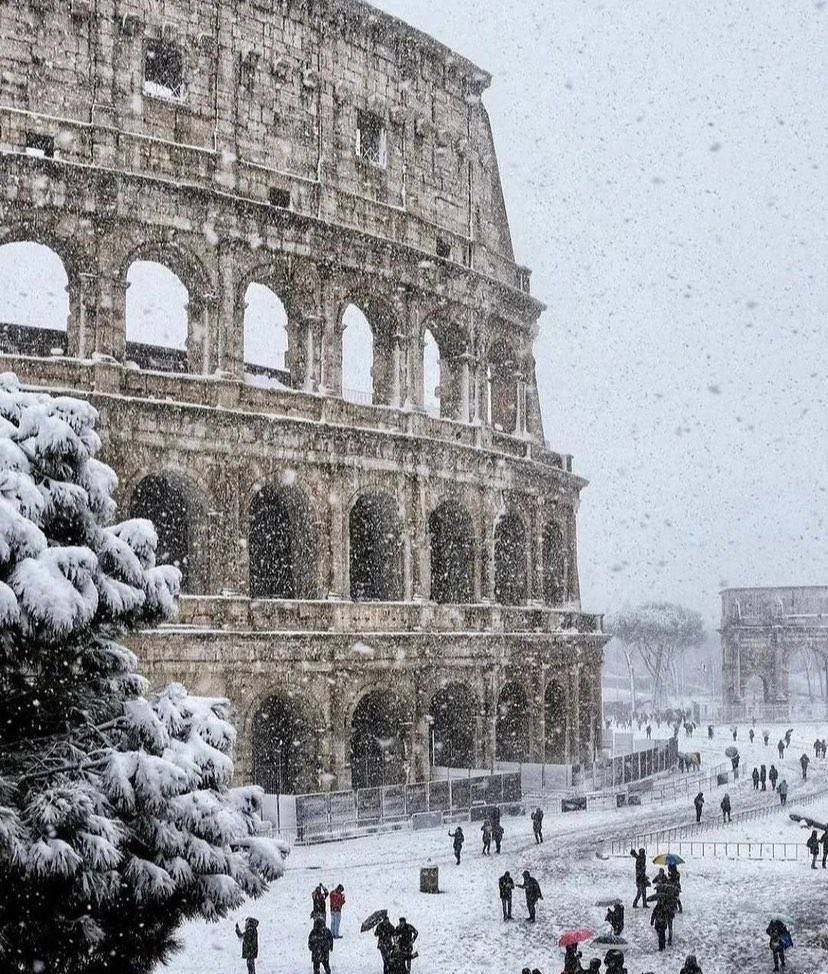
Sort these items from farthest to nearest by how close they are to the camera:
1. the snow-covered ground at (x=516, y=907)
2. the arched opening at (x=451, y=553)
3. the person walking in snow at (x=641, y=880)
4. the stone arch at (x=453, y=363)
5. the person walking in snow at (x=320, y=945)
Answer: the stone arch at (x=453, y=363) → the arched opening at (x=451, y=553) → the person walking in snow at (x=641, y=880) → the snow-covered ground at (x=516, y=907) → the person walking in snow at (x=320, y=945)

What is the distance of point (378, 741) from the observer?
28.2 m

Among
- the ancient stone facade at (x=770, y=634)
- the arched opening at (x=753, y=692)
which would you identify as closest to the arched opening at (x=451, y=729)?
the ancient stone facade at (x=770, y=634)

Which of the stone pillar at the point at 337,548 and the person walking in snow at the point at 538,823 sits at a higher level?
the stone pillar at the point at 337,548

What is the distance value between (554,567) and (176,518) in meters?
12.6

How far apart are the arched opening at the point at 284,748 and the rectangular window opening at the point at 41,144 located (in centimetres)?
1163

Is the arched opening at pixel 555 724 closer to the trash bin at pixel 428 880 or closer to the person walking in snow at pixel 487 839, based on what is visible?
the person walking in snow at pixel 487 839

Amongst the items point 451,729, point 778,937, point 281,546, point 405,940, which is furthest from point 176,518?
point 778,937

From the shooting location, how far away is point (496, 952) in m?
16.3

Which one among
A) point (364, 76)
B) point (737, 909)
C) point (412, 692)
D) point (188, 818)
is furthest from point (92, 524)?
point (364, 76)

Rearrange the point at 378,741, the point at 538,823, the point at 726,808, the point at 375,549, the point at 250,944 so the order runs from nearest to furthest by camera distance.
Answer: the point at 250,944 → the point at 538,823 → the point at 726,808 → the point at 378,741 → the point at 375,549

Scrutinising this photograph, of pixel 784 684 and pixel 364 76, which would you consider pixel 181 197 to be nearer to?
pixel 364 76

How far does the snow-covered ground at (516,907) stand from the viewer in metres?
15.8

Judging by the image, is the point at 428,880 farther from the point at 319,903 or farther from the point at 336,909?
the point at 319,903

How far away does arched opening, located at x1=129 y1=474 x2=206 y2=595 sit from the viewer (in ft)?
81.8
